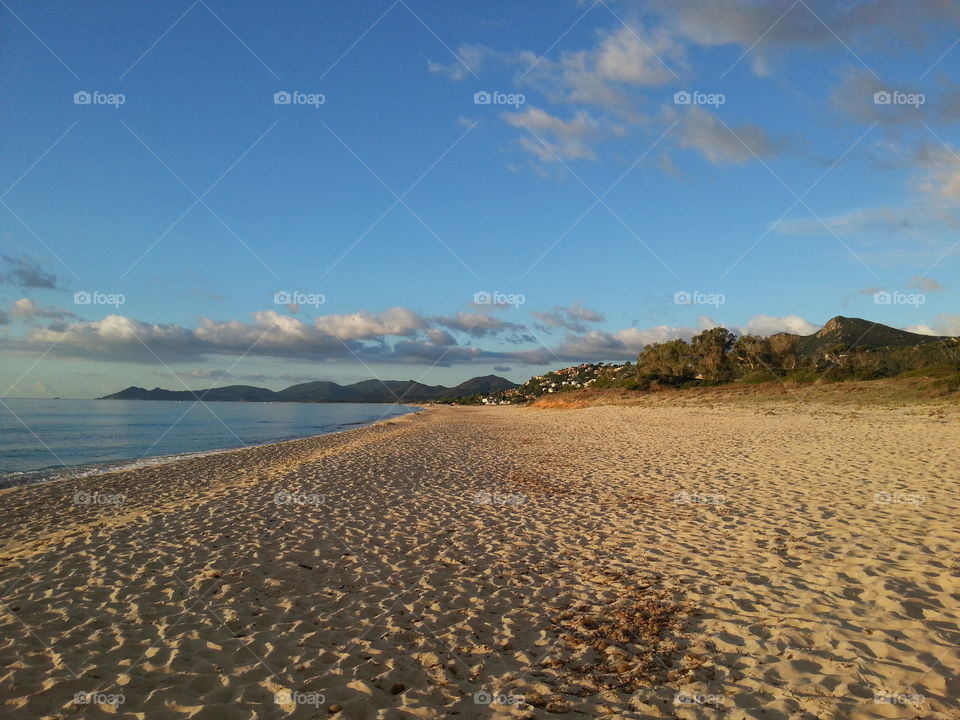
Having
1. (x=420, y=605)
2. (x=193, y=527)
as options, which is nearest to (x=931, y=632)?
(x=420, y=605)

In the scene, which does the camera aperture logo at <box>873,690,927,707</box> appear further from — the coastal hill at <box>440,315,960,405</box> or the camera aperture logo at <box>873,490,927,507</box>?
the coastal hill at <box>440,315,960,405</box>

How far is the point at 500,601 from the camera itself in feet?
22.0

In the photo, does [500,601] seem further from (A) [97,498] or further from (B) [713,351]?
(B) [713,351]

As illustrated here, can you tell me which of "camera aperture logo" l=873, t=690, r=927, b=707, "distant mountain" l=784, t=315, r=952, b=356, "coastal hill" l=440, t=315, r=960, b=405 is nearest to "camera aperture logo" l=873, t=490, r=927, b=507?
"camera aperture logo" l=873, t=690, r=927, b=707

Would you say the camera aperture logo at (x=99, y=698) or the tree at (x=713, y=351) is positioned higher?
the tree at (x=713, y=351)

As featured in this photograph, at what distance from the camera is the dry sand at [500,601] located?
15.3 ft

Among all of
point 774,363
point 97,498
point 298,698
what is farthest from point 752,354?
point 298,698

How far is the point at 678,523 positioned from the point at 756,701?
5.63 metres

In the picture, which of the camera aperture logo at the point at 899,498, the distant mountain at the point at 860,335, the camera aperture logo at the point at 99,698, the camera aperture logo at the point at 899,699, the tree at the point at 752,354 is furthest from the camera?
the distant mountain at the point at 860,335

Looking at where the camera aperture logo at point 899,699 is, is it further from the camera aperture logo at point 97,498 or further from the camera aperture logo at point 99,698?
the camera aperture logo at point 97,498

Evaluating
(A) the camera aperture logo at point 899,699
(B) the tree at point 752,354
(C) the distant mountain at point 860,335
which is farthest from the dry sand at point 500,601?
(C) the distant mountain at point 860,335

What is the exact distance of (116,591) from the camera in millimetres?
7059

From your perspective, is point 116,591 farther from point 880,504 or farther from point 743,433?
point 743,433

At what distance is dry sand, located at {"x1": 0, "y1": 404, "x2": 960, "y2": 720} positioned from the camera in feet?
15.3
